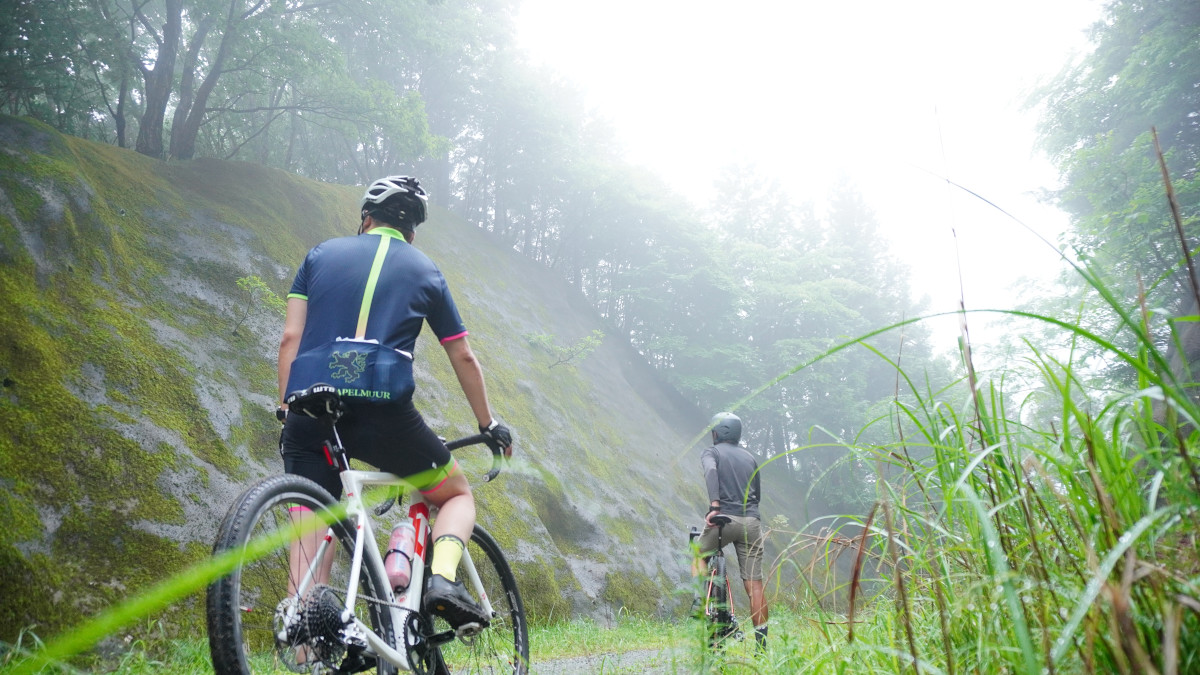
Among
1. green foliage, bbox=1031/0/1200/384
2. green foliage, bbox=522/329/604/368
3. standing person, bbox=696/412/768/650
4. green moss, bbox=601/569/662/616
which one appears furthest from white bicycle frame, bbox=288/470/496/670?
green foliage, bbox=1031/0/1200/384

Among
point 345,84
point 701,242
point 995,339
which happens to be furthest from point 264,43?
point 701,242

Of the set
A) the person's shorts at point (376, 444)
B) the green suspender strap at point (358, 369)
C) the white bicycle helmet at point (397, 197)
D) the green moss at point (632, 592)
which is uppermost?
the white bicycle helmet at point (397, 197)

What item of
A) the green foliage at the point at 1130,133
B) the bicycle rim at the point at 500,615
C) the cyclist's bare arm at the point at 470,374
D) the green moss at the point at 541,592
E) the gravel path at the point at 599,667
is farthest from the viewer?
the green foliage at the point at 1130,133

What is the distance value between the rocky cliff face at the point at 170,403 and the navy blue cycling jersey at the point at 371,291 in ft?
2.21

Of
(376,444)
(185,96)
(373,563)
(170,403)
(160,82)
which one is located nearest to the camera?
(373,563)

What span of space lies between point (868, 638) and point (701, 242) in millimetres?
22965

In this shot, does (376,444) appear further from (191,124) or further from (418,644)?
(191,124)

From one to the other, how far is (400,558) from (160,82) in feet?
35.8

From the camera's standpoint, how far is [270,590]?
158 centimetres

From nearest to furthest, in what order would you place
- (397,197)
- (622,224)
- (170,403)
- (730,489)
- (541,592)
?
(397,197) < (730,489) < (170,403) < (541,592) < (622,224)

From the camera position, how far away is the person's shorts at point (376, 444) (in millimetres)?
2004

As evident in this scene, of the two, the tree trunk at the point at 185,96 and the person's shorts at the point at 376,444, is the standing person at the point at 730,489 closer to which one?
the person's shorts at the point at 376,444

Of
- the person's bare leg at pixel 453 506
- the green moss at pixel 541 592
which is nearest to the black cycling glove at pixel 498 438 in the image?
the person's bare leg at pixel 453 506

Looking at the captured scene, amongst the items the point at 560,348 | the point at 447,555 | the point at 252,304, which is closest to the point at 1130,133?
the point at 560,348
